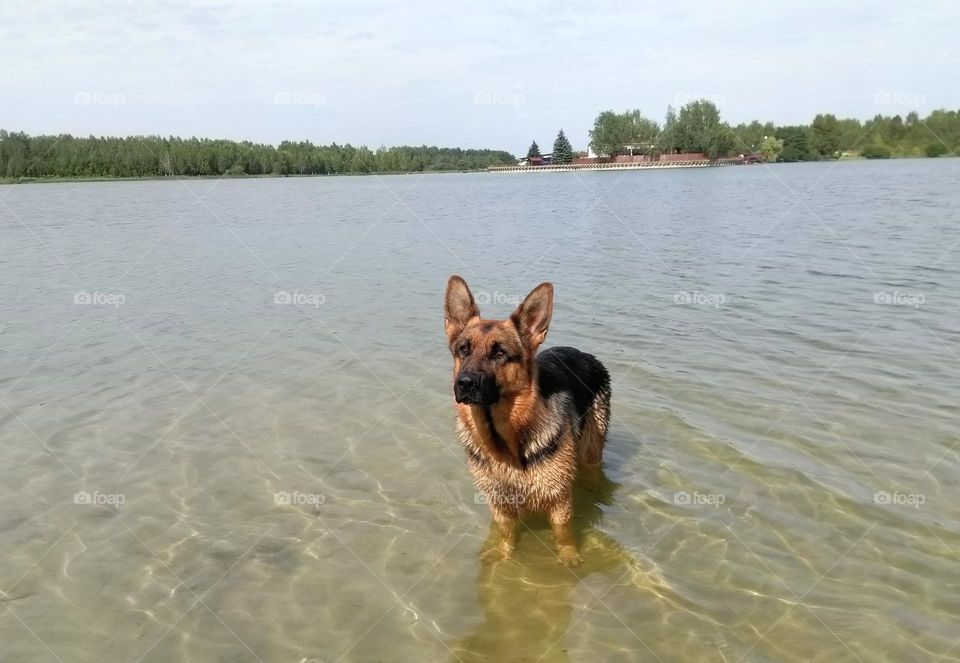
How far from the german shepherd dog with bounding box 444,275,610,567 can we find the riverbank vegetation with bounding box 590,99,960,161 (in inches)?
5439

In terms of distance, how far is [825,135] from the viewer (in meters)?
142

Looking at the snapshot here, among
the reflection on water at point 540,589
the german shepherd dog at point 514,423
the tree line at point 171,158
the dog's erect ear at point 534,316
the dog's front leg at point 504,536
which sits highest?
the tree line at point 171,158

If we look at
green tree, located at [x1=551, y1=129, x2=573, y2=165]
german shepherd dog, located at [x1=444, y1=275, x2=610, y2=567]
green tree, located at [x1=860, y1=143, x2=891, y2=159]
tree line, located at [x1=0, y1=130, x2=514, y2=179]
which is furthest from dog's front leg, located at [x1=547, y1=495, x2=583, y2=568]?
green tree, located at [x1=860, y1=143, x2=891, y2=159]

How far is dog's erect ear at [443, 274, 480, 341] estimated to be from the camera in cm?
559

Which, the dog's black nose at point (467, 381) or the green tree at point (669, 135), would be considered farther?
the green tree at point (669, 135)

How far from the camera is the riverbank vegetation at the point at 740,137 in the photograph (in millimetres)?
131000

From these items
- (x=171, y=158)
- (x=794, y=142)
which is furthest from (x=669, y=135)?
(x=171, y=158)

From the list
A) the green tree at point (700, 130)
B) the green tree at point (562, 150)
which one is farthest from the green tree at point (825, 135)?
the green tree at point (562, 150)

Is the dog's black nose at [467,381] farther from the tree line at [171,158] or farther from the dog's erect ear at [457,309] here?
the tree line at [171,158]

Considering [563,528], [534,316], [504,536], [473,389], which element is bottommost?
[504,536]

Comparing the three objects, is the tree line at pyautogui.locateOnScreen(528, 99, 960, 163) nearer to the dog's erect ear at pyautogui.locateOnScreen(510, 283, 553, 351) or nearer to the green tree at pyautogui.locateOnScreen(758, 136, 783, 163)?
the green tree at pyautogui.locateOnScreen(758, 136, 783, 163)

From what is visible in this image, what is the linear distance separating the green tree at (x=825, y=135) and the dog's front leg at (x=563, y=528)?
6410 inches

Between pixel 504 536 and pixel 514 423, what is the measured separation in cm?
109

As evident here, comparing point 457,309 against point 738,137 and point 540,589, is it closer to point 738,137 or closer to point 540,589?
point 540,589
